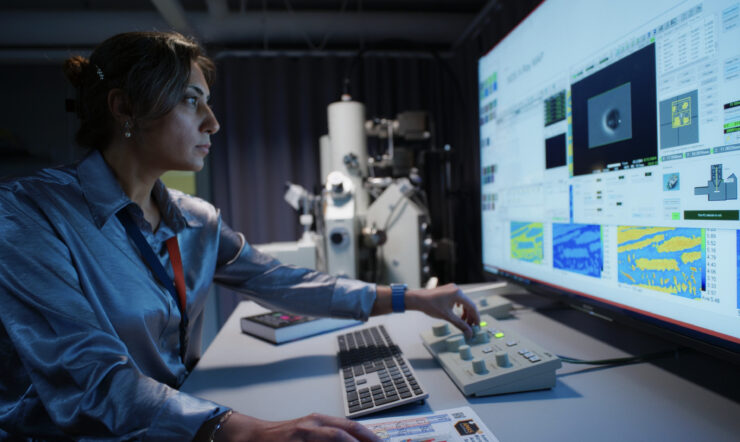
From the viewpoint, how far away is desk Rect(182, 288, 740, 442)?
0.48 meters

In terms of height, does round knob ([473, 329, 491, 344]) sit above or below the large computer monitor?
below

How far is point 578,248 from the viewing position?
81 cm

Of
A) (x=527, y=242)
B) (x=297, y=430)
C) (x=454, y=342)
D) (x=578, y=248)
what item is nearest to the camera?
(x=297, y=430)

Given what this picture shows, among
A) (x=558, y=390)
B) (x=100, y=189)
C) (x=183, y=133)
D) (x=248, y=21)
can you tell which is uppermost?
(x=248, y=21)

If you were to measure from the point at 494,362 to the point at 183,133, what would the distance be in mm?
748

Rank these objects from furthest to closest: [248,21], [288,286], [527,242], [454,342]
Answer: [248,21], [527,242], [288,286], [454,342]

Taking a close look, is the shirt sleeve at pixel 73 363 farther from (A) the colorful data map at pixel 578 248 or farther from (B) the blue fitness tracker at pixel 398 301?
(A) the colorful data map at pixel 578 248

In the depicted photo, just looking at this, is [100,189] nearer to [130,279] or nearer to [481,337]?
[130,279]

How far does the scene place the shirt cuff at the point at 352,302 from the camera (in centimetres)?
88

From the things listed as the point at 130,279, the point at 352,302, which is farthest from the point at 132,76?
the point at 352,302

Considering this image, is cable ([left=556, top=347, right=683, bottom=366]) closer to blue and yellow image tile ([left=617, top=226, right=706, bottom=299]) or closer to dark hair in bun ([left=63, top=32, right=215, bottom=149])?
blue and yellow image tile ([left=617, top=226, right=706, bottom=299])

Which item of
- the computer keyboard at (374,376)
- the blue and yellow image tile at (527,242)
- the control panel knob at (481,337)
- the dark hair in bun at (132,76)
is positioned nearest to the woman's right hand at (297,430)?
the computer keyboard at (374,376)

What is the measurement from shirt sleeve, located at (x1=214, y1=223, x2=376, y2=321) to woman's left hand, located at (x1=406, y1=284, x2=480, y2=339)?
11 cm

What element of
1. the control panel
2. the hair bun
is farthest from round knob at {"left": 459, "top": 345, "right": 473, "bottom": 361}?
the hair bun
